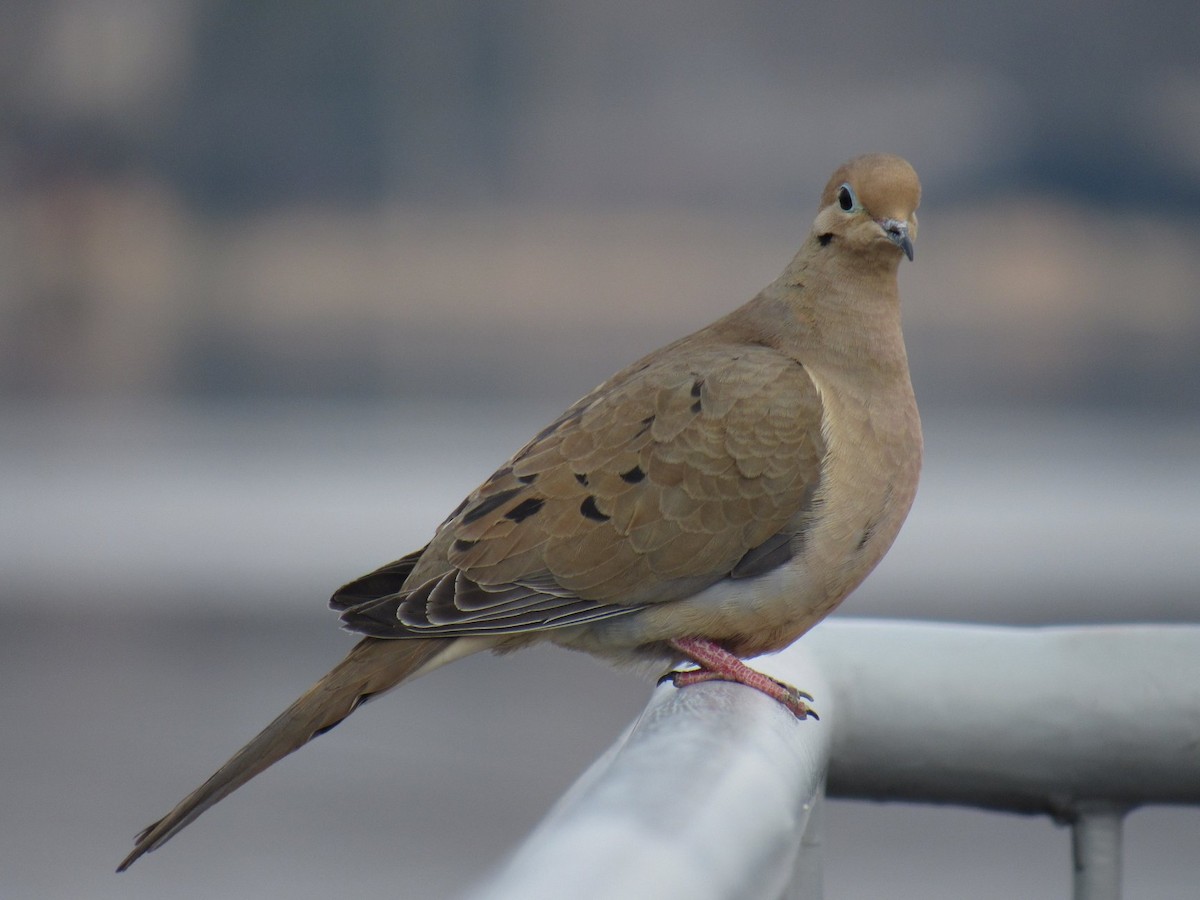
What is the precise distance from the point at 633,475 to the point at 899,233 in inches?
23.4

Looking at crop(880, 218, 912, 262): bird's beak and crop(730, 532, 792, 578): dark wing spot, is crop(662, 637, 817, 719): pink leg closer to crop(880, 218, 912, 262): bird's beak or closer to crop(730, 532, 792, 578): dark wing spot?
crop(730, 532, 792, 578): dark wing spot

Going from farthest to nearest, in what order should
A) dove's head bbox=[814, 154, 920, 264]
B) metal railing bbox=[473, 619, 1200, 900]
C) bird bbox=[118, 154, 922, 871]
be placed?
dove's head bbox=[814, 154, 920, 264] < bird bbox=[118, 154, 922, 871] < metal railing bbox=[473, 619, 1200, 900]

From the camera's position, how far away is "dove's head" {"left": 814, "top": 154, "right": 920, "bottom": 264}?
2.69 m

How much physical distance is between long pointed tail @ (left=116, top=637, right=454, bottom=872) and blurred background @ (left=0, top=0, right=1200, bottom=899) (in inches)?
216

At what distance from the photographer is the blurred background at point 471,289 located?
29.1ft

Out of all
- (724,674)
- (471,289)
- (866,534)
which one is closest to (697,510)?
(866,534)

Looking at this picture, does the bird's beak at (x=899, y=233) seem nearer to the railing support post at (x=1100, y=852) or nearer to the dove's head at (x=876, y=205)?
the dove's head at (x=876, y=205)

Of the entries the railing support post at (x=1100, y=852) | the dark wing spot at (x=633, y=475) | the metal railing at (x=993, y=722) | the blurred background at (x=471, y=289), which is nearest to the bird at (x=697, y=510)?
the dark wing spot at (x=633, y=475)

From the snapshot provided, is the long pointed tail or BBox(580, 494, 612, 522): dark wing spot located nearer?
the long pointed tail

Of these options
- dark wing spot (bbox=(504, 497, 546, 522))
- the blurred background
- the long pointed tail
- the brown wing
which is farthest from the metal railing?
the blurred background

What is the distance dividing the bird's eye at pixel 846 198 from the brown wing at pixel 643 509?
29cm

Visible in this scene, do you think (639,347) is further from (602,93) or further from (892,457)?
(892,457)

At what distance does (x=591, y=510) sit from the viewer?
2.71 meters

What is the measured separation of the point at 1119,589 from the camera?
8.98 meters
